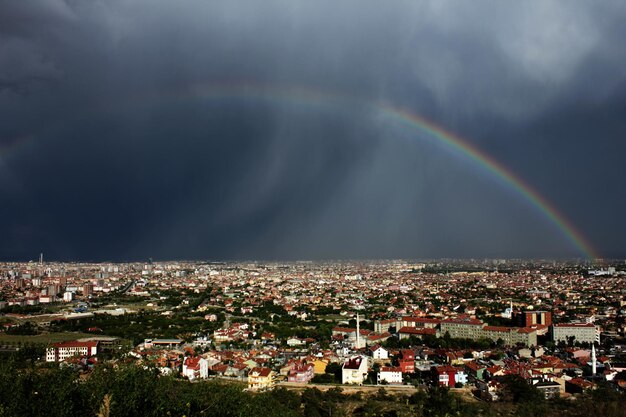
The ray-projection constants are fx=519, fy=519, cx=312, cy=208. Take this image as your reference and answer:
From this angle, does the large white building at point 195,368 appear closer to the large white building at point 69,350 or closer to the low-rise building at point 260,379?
the low-rise building at point 260,379

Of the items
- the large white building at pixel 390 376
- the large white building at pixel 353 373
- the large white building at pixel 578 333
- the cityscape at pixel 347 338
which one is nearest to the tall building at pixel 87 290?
the cityscape at pixel 347 338

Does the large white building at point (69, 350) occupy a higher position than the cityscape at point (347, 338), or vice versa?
the large white building at point (69, 350)

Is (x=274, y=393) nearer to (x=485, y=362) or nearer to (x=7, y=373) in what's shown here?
(x=7, y=373)

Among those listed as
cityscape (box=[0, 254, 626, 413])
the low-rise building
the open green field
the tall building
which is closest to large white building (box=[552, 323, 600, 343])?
cityscape (box=[0, 254, 626, 413])

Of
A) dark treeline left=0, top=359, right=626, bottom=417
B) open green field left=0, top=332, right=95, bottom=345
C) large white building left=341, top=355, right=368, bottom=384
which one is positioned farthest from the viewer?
open green field left=0, top=332, right=95, bottom=345

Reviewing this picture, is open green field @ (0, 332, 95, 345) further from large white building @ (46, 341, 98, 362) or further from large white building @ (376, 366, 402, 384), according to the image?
large white building @ (376, 366, 402, 384)

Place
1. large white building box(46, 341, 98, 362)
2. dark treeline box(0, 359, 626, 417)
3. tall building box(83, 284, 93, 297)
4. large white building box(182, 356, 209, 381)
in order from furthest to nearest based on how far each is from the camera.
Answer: tall building box(83, 284, 93, 297) < large white building box(46, 341, 98, 362) < large white building box(182, 356, 209, 381) < dark treeline box(0, 359, 626, 417)

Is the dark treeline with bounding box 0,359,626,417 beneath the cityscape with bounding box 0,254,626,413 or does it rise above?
above
